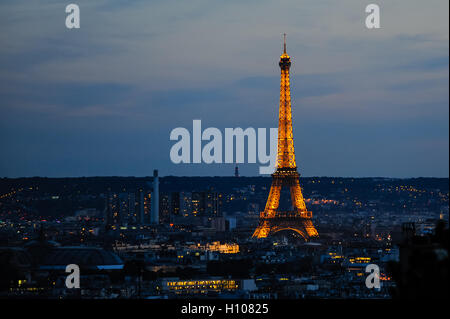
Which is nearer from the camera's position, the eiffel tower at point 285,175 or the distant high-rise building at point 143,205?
the eiffel tower at point 285,175

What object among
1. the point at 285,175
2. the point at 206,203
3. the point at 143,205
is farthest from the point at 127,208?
the point at 285,175

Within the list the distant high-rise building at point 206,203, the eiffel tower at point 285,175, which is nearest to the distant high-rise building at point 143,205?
the distant high-rise building at point 206,203

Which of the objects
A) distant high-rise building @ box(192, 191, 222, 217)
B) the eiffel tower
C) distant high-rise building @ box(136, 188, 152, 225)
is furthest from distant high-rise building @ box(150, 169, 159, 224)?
the eiffel tower

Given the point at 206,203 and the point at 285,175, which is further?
the point at 206,203

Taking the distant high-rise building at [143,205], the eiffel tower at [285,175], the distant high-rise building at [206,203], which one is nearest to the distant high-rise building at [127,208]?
the distant high-rise building at [143,205]

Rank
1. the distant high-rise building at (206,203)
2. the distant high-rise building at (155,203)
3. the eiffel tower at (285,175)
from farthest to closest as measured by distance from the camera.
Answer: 1. the distant high-rise building at (206,203)
2. the distant high-rise building at (155,203)
3. the eiffel tower at (285,175)

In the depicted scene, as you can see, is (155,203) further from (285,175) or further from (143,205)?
(285,175)

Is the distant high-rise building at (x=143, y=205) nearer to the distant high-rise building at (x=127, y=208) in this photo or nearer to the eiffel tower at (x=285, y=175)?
the distant high-rise building at (x=127, y=208)

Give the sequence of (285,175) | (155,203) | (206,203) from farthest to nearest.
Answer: (206,203)
(155,203)
(285,175)

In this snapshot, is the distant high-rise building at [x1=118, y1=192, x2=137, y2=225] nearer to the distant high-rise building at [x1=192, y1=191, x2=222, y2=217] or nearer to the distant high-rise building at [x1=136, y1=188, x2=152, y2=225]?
the distant high-rise building at [x1=136, y1=188, x2=152, y2=225]

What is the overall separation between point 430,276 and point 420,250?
21.4 inches

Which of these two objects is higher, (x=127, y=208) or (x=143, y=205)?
(x=143, y=205)

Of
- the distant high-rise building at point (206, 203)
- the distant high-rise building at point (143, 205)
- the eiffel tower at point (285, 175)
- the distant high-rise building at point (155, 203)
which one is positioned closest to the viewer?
the eiffel tower at point (285, 175)

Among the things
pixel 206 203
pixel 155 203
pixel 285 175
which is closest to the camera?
pixel 285 175
